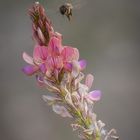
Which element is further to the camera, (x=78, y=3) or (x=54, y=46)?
(x=78, y=3)

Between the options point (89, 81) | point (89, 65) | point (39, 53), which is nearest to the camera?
point (39, 53)

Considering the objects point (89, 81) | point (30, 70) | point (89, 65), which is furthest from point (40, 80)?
point (89, 65)

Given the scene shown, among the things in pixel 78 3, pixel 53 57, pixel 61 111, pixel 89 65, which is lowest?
pixel 61 111

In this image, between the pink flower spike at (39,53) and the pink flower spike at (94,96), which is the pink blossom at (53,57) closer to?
the pink flower spike at (39,53)

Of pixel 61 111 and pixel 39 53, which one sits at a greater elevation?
pixel 39 53

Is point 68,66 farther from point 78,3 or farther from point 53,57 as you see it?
point 78,3

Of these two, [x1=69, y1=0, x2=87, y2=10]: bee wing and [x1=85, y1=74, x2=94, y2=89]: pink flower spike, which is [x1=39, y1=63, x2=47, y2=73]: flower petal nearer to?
[x1=85, y1=74, x2=94, y2=89]: pink flower spike
